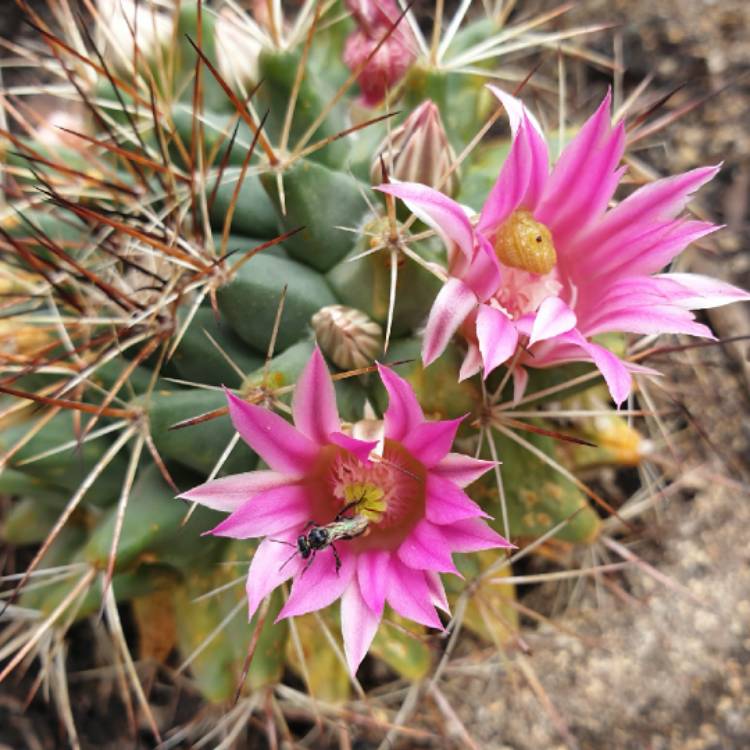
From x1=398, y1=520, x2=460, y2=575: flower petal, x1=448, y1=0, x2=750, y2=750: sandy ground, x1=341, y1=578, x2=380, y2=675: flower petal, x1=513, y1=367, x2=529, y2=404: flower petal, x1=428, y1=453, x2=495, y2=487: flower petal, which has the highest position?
x1=513, y1=367, x2=529, y2=404: flower petal

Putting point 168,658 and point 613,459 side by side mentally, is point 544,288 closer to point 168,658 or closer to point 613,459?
point 613,459

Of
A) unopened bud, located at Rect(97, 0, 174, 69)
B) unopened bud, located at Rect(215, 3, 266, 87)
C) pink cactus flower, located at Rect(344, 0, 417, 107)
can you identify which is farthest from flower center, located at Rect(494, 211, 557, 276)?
unopened bud, located at Rect(97, 0, 174, 69)

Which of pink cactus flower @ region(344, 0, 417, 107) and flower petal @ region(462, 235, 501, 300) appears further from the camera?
pink cactus flower @ region(344, 0, 417, 107)

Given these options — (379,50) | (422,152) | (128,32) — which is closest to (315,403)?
(422,152)

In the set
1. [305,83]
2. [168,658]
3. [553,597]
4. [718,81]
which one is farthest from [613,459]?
[718,81]

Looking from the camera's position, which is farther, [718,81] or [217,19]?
[718,81]

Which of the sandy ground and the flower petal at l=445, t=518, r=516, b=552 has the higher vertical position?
the flower petal at l=445, t=518, r=516, b=552

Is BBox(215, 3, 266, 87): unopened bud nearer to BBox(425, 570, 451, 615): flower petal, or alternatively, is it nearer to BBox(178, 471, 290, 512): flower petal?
BBox(178, 471, 290, 512): flower petal

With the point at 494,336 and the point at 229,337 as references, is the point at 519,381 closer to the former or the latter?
the point at 494,336
